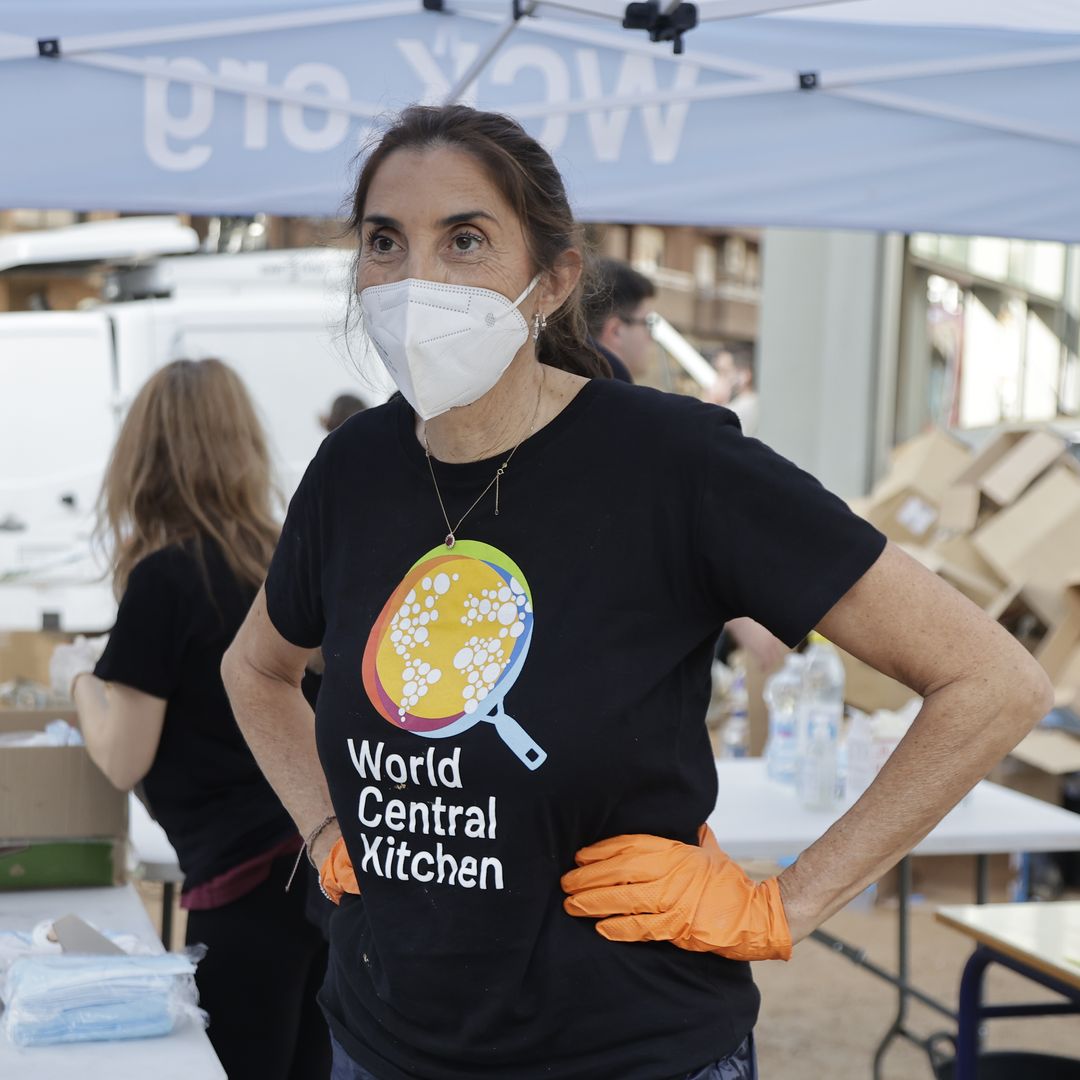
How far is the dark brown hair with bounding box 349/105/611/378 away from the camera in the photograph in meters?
1.71

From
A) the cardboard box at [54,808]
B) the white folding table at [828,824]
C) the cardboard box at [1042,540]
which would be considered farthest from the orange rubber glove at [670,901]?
the cardboard box at [1042,540]

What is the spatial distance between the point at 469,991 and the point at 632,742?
13.0 inches

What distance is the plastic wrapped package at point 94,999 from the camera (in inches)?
78.5

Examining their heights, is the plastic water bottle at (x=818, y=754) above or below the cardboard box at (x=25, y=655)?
above

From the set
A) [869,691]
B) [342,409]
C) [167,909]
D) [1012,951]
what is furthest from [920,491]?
[167,909]

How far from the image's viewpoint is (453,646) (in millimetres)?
1608

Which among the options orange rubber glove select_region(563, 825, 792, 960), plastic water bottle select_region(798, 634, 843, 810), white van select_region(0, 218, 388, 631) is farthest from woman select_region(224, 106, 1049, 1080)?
white van select_region(0, 218, 388, 631)

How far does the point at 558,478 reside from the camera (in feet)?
5.33

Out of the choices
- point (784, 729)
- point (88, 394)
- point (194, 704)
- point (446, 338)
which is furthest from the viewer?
point (88, 394)

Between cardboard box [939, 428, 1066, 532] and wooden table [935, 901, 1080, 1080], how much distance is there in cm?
413

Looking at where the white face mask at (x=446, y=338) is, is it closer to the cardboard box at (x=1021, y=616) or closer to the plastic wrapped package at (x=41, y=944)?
the plastic wrapped package at (x=41, y=944)

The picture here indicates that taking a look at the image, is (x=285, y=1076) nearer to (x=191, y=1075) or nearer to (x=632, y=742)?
(x=191, y=1075)

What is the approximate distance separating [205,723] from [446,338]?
49.2 inches

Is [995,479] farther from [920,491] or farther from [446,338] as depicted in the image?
[446,338]
